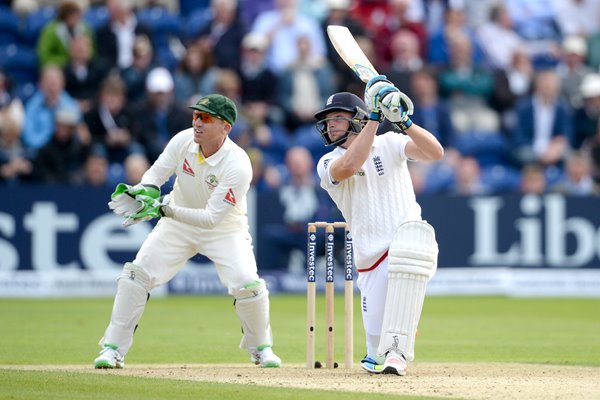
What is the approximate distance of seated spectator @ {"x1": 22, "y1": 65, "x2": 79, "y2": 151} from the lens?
1559 centimetres

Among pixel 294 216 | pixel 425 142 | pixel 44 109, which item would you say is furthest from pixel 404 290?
pixel 44 109

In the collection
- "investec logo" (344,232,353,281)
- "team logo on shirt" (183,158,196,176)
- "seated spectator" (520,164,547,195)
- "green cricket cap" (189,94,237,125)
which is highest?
"seated spectator" (520,164,547,195)

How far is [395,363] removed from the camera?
7.63m

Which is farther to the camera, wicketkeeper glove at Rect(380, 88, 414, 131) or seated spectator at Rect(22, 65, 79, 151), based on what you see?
seated spectator at Rect(22, 65, 79, 151)

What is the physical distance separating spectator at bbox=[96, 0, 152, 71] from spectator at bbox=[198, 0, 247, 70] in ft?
3.00

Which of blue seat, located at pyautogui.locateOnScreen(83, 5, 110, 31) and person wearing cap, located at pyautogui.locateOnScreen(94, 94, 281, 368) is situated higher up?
blue seat, located at pyautogui.locateOnScreen(83, 5, 110, 31)

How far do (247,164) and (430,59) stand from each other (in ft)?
32.6

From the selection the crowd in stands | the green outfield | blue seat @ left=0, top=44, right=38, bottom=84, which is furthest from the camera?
blue seat @ left=0, top=44, right=38, bottom=84

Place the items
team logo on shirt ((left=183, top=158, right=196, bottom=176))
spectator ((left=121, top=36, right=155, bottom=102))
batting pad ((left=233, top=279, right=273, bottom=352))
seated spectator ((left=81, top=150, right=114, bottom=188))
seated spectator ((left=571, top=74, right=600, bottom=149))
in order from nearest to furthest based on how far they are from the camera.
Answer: batting pad ((left=233, top=279, right=273, bottom=352))
team logo on shirt ((left=183, top=158, right=196, bottom=176))
seated spectator ((left=81, top=150, right=114, bottom=188))
spectator ((left=121, top=36, right=155, bottom=102))
seated spectator ((left=571, top=74, right=600, bottom=149))

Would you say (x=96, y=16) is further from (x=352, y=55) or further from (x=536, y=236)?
(x=352, y=55)

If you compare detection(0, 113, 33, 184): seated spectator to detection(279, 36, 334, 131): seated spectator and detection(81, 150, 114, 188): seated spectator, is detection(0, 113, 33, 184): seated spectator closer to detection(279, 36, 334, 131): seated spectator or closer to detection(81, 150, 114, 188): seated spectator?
detection(81, 150, 114, 188): seated spectator

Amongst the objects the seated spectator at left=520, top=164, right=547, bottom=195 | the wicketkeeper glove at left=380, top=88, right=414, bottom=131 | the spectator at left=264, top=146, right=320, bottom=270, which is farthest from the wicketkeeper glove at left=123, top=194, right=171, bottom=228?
the seated spectator at left=520, top=164, right=547, bottom=195

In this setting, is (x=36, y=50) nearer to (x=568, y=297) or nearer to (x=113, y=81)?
(x=113, y=81)

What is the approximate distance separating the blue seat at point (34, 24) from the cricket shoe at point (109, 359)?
9.24m
